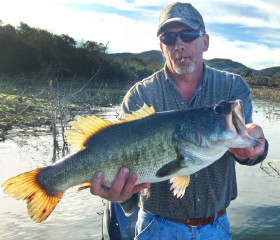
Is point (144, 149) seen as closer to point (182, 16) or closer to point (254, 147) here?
point (254, 147)

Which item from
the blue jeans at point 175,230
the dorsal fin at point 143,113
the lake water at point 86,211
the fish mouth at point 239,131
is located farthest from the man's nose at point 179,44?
the lake water at point 86,211

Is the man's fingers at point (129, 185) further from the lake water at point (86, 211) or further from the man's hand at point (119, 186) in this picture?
the lake water at point (86, 211)

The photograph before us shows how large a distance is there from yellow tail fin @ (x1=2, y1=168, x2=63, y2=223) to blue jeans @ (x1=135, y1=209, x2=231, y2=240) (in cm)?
97

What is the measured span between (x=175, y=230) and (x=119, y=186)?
811mm

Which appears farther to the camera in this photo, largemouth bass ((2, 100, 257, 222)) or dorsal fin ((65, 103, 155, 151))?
dorsal fin ((65, 103, 155, 151))

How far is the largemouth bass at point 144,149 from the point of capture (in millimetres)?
2812

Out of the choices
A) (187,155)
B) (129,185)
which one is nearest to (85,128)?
(129,185)

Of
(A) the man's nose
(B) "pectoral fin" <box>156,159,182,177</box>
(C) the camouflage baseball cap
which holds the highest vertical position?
(C) the camouflage baseball cap

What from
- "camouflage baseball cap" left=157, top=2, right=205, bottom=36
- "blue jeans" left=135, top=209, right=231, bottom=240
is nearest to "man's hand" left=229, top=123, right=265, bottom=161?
"blue jeans" left=135, top=209, right=231, bottom=240

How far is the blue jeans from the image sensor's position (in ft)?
10.7

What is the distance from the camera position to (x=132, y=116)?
122 inches

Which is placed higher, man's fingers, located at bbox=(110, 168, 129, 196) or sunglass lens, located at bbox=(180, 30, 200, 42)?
sunglass lens, located at bbox=(180, 30, 200, 42)

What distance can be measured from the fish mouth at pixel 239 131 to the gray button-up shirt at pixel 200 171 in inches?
17.2

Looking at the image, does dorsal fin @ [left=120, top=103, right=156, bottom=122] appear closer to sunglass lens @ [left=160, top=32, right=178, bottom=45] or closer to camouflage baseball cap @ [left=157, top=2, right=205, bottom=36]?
sunglass lens @ [left=160, top=32, right=178, bottom=45]
